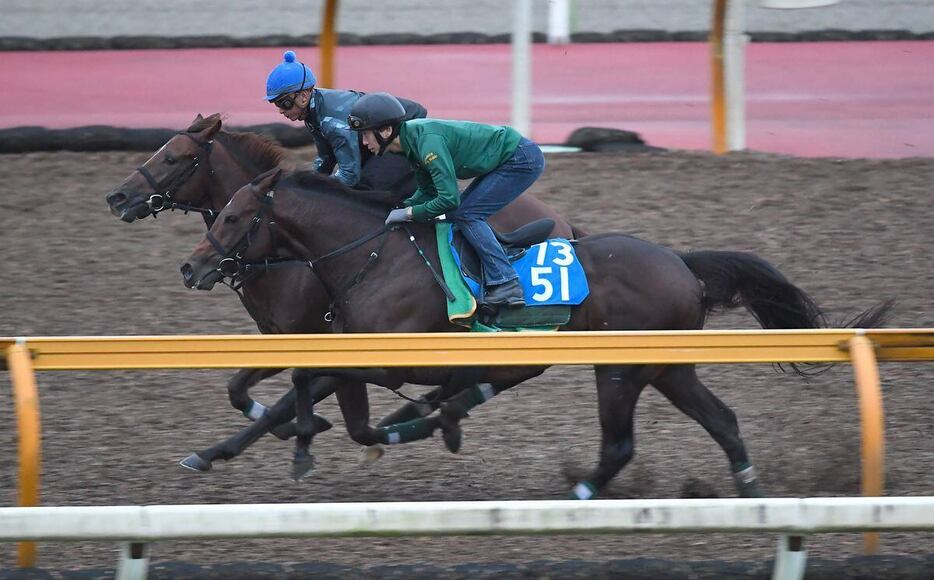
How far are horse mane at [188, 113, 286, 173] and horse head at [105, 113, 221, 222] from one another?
4 cm

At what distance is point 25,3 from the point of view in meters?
16.9

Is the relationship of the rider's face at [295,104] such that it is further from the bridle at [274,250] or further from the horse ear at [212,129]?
the bridle at [274,250]

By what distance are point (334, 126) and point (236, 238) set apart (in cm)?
88

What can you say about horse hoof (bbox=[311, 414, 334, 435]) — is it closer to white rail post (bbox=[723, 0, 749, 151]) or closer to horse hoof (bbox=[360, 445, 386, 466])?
horse hoof (bbox=[360, 445, 386, 466])

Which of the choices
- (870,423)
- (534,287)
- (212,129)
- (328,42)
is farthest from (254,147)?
(328,42)

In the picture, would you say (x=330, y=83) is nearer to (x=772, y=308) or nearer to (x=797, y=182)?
(x=797, y=182)

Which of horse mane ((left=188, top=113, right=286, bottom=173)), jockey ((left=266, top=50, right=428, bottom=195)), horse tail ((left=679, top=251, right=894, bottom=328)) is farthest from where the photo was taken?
horse mane ((left=188, top=113, right=286, bottom=173))

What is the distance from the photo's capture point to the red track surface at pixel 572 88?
41.6ft

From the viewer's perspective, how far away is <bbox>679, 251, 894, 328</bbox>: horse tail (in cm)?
612

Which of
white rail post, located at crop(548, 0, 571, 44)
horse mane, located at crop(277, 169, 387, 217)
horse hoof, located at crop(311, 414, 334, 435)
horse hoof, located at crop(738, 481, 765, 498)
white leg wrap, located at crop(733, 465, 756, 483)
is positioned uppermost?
white rail post, located at crop(548, 0, 571, 44)

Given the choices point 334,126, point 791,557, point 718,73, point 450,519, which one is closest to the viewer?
point 450,519

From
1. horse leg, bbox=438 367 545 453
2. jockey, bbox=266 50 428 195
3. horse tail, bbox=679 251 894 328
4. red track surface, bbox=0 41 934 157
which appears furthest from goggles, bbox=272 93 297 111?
red track surface, bbox=0 41 934 157

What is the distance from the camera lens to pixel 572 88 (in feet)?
48.9

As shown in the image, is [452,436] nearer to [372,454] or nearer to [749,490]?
[372,454]
